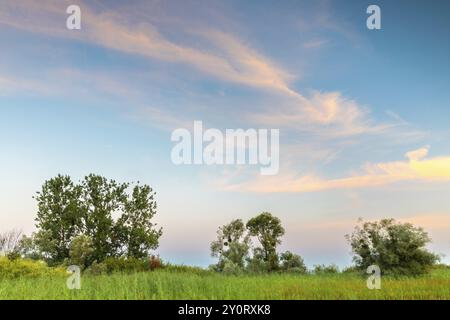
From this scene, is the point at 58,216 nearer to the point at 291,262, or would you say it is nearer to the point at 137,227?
the point at 137,227

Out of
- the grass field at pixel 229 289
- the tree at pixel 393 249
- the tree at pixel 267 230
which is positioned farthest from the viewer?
the tree at pixel 267 230

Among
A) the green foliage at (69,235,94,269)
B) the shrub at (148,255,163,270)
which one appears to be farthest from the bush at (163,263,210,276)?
the green foliage at (69,235,94,269)

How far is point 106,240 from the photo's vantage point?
33.0 m

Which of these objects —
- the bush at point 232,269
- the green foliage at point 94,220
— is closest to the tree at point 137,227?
the green foliage at point 94,220

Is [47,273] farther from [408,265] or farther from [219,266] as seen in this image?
[408,265]

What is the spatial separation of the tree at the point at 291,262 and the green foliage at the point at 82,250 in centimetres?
1322

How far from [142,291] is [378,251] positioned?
10985 mm

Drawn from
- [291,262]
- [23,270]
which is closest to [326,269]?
[291,262]

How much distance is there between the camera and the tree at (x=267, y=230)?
1057 inches

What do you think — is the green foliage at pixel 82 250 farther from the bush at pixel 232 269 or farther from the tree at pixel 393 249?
the tree at pixel 393 249

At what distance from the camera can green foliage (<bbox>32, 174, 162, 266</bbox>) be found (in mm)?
32500

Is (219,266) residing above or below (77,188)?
below
